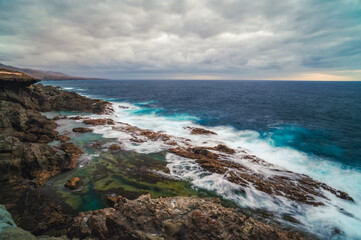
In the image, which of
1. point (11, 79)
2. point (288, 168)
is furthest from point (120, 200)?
point (11, 79)

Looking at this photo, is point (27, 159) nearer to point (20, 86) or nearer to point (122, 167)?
point (122, 167)

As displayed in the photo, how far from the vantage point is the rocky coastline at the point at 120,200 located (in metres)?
6.32

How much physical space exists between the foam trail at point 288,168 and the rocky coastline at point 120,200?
820mm

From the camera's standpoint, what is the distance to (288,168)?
15844mm

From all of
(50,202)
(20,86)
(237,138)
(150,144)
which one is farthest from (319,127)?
(20,86)

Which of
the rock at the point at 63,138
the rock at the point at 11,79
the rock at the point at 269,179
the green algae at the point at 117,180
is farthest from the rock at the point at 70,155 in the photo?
the rock at the point at 11,79

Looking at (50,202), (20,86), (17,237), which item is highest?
(20,86)

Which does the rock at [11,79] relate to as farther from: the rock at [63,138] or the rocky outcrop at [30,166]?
the rock at [63,138]

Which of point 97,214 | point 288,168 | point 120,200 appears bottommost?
point 288,168

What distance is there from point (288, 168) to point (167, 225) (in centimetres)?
1503

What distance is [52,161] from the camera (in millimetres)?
12688

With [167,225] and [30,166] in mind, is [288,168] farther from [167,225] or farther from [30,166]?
[30,166]

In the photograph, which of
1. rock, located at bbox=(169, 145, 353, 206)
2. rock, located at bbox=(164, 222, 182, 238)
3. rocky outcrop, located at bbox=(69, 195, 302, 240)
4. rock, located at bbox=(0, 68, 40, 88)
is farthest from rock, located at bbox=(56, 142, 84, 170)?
rock, located at bbox=(0, 68, 40, 88)

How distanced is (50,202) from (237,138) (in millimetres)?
22312
